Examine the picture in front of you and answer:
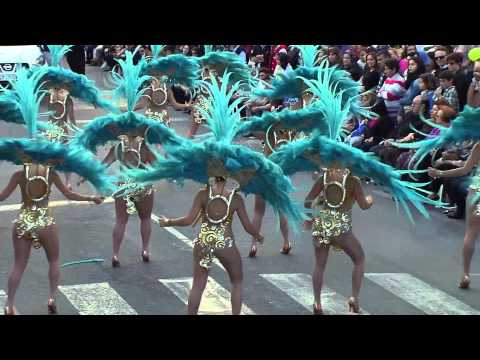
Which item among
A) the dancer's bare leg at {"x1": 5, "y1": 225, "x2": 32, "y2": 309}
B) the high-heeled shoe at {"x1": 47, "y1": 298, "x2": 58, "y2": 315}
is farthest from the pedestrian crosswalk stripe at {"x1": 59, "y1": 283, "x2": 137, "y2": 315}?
the dancer's bare leg at {"x1": 5, "y1": 225, "x2": 32, "y2": 309}

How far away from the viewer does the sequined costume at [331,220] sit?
9.33 m

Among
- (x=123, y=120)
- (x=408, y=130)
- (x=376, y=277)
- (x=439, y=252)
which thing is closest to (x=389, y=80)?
(x=408, y=130)

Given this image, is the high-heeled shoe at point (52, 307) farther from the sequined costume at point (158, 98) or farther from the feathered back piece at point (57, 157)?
the sequined costume at point (158, 98)

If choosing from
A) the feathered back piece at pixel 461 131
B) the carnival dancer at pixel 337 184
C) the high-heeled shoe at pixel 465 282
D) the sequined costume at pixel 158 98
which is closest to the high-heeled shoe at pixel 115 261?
the carnival dancer at pixel 337 184

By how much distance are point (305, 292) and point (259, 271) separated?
1.02 m

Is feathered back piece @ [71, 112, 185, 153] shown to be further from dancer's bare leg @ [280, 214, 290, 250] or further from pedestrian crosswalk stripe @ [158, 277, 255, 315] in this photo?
dancer's bare leg @ [280, 214, 290, 250]

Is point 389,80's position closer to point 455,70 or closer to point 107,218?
point 455,70

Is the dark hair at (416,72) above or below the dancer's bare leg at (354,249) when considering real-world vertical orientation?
above

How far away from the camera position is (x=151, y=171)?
8.73m

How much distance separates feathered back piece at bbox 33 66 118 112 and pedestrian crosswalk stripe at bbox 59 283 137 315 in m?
3.52

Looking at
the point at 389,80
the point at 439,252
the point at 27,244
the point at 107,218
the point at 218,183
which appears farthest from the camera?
the point at 389,80

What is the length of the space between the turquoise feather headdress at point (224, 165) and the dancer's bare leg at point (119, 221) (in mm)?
2436

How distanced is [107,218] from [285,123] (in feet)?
12.1

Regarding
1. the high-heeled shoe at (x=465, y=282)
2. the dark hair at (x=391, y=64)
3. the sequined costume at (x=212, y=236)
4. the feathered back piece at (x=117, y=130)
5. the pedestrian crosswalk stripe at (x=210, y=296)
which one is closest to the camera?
the sequined costume at (x=212, y=236)
